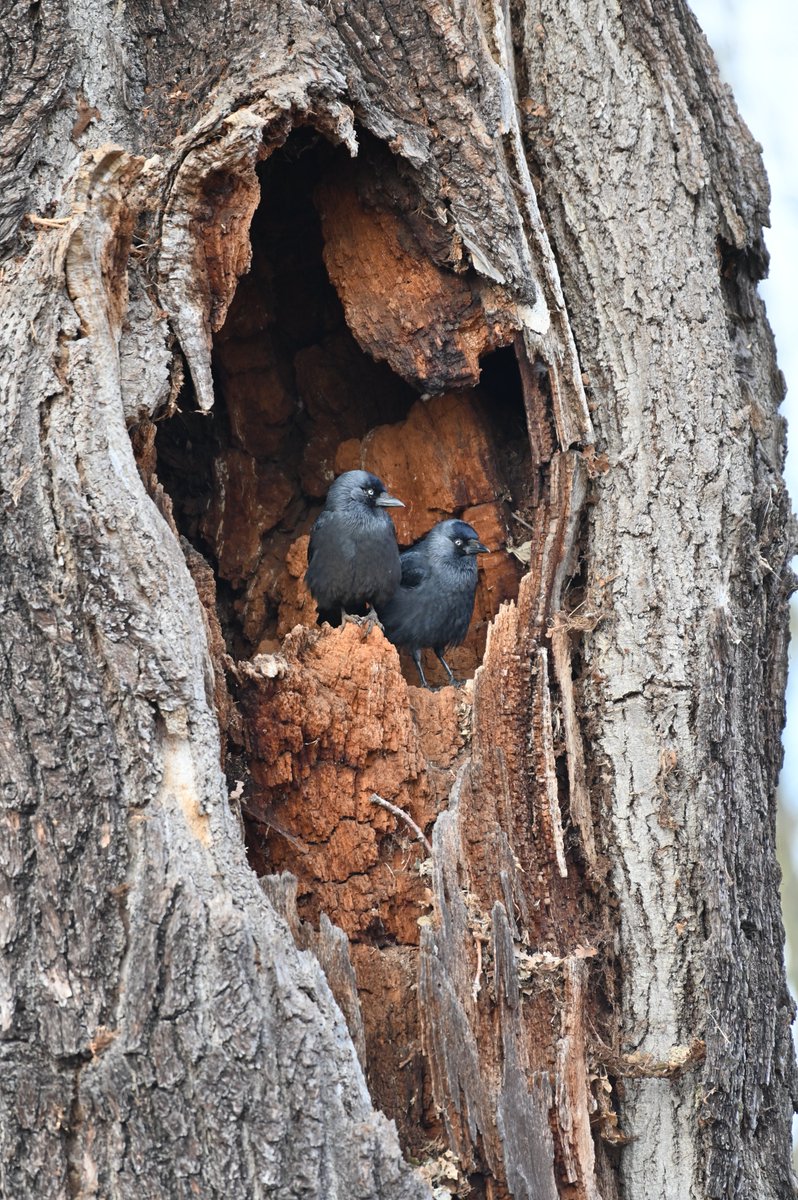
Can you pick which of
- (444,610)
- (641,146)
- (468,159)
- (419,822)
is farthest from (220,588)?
(641,146)

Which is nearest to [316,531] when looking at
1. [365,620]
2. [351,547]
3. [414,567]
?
[351,547]

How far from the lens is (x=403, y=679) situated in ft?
14.1

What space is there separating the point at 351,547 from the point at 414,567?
0.51m

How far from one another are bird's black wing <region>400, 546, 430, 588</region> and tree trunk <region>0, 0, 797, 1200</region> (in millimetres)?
1050

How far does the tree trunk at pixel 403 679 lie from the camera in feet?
9.95

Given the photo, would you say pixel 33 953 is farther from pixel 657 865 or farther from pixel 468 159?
pixel 468 159

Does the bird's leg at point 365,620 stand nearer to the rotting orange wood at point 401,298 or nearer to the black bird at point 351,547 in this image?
the black bird at point 351,547

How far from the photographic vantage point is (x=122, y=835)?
3.11 meters

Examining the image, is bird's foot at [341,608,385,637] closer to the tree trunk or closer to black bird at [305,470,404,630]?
black bird at [305,470,404,630]

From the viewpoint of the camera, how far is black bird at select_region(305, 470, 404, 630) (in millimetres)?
5777

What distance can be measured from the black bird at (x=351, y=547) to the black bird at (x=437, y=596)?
16 cm

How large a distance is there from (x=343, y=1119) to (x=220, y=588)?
9.34ft

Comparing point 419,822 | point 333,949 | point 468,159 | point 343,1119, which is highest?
point 468,159

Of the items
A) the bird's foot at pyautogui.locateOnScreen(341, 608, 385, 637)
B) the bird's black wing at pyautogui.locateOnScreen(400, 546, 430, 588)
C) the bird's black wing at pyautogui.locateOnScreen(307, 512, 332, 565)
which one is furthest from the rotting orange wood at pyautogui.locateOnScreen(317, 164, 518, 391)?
the bird's black wing at pyautogui.locateOnScreen(400, 546, 430, 588)
